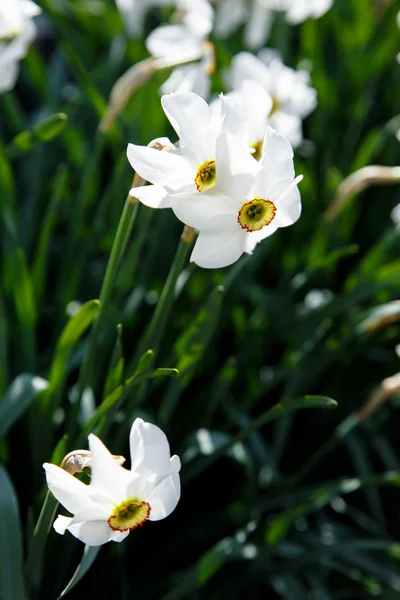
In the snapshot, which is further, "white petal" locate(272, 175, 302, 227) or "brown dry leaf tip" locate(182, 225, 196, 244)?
"brown dry leaf tip" locate(182, 225, 196, 244)

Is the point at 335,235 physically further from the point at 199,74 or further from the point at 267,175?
the point at 267,175

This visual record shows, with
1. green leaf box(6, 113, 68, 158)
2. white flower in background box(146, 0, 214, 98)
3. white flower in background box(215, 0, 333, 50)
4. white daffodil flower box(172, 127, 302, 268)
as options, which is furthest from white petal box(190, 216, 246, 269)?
white flower in background box(215, 0, 333, 50)

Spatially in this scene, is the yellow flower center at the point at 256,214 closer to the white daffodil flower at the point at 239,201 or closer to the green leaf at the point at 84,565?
the white daffodil flower at the point at 239,201

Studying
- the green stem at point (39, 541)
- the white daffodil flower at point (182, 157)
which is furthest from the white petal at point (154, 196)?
the green stem at point (39, 541)

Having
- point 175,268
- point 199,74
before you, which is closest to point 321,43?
point 199,74

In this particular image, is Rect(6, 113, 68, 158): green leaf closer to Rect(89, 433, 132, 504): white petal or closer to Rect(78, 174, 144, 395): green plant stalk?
Rect(78, 174, 144, 395): green plant stalk

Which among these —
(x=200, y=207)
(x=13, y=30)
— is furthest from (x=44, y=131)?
(x=200, y=207)
